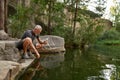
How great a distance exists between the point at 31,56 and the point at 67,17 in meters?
14.7

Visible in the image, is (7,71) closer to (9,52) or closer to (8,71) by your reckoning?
(8,71)

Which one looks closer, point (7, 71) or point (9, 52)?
point (7, 71)

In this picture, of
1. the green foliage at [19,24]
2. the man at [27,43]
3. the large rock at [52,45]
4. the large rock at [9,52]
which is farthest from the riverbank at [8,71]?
the green foliage at [19,24]


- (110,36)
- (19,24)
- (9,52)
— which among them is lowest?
(110,36)

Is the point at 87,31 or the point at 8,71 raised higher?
the point at 8,71

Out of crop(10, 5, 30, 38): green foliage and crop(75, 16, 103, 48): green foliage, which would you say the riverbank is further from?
crop(75, 16, 103, 48): green foliage

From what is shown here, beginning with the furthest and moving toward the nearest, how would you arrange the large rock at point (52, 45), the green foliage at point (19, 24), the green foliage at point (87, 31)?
the green foliage at point (87, 31), the green foliage at point (19, 24), the large rock at point (52, 45)

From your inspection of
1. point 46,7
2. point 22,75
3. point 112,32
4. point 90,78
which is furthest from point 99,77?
point 112,32

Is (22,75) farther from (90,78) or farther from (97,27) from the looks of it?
(97,27)

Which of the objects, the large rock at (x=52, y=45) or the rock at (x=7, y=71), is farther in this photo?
the large rock at (x=52, y=45)

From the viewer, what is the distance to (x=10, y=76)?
684 cm

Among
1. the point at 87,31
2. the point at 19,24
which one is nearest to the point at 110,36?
the point at 87,31

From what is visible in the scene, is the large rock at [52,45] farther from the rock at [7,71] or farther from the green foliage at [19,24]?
the rock at [7,71]

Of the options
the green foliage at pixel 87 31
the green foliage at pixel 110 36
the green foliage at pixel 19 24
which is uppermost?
the green foliage at pixel 19 24
